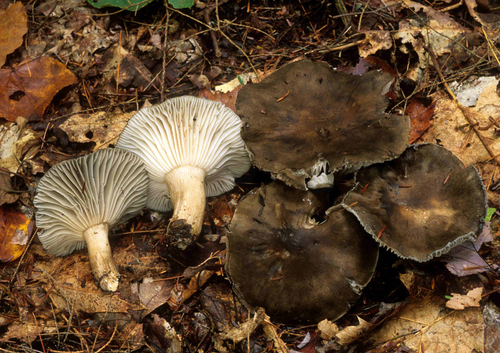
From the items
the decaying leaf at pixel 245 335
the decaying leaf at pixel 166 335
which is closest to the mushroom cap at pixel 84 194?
the decaying leaf at pixel 166 335

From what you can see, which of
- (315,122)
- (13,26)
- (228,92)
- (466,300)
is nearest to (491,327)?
(466,300)

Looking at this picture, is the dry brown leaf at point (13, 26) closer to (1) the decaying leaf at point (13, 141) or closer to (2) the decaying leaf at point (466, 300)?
(1) the decaying leaf at point (13, 141)

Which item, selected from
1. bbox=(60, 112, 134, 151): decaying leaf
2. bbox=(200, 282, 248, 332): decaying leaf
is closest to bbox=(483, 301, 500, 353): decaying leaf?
bbox=(200, 282, 248, 332): decaying leaf

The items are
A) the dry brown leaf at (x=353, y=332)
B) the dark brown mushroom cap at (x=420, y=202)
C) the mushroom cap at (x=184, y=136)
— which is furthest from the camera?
the mushroom cap at (x=184, y=136)

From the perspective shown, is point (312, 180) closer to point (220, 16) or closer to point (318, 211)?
point (318, 211)

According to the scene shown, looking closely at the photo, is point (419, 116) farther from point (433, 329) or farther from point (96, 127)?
point (96, 127)

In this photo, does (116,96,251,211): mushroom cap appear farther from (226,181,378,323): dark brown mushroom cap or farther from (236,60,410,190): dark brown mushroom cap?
(226,181,378,323): dark brown mushroom cap

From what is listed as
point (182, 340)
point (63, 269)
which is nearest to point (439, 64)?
point (182, 340)
